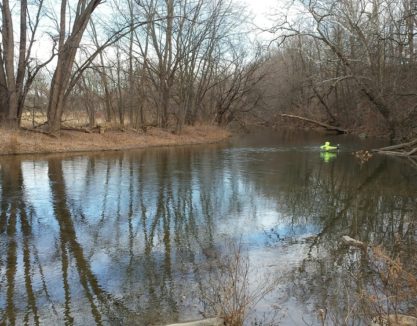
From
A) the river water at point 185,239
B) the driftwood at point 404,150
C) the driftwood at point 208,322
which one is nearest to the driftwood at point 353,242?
the river water at point 185,239

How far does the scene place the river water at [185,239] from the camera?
5.54m

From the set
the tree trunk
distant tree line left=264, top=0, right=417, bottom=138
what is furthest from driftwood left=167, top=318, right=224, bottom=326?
the tree trunk

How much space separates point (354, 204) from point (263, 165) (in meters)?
7.72

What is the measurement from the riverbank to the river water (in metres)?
4.37

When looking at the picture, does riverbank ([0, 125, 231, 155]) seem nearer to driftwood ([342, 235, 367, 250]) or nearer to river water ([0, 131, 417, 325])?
river water ([0, 131, 417, 325])

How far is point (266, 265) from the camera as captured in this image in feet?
23.0

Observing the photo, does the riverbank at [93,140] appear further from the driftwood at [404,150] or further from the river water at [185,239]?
the driftwood at [404,150]

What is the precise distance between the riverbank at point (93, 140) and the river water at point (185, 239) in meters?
4.37

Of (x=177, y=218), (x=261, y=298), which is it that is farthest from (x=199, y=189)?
(x=261, y=298)

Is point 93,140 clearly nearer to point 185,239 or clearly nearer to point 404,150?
point 404,150

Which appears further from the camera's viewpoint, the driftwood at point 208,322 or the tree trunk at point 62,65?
the tree trunk at point 62,65

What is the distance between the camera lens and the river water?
554 cm

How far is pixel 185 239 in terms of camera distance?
27.3 ft

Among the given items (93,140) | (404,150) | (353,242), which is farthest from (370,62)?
(353,242)
